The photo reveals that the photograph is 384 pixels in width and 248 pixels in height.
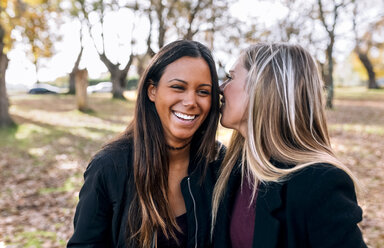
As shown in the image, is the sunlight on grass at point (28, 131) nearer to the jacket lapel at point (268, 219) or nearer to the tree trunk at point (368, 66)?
the jacket lapel at point (268, 219)

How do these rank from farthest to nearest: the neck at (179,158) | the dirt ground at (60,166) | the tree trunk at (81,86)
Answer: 1. the tree trunk at (81,86)
2. the dirt ground at (60,166)
3. the neck at (179,158)

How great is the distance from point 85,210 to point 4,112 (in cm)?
1105

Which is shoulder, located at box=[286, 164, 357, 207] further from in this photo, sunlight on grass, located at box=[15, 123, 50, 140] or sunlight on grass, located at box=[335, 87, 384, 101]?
sunlight on grass, located at box=[335, 87, 384, 101]

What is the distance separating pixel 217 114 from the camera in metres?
2.75

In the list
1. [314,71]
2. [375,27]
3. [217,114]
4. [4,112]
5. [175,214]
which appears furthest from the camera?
[375,27]

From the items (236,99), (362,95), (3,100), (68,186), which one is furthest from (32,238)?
(362,95)

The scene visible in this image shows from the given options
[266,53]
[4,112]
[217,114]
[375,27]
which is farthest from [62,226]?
[375,27]

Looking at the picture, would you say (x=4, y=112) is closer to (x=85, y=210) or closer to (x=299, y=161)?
(x=85, y=210)

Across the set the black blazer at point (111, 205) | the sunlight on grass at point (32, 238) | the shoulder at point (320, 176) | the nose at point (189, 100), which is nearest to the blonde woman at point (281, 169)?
the shoulder at point (320, 176)

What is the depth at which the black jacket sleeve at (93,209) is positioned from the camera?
2.20m

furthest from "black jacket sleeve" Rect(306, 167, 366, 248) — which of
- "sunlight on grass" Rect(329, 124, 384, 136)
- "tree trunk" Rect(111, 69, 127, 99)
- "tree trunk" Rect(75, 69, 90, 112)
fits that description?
"tree trunk" Rect(111, 69, 127, 99)

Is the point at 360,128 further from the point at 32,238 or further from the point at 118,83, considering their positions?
the point at 118,83

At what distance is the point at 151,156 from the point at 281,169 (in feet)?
3.11

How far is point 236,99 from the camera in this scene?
231cm
